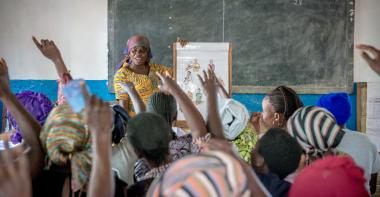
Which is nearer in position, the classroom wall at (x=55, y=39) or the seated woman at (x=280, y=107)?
the seated woman at (x=280, y=107)

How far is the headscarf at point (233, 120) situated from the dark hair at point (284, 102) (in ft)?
0.78

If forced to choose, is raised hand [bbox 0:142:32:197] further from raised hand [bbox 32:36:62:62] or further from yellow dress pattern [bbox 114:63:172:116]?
yellow dress pattern [bbox 114:63:172:116]

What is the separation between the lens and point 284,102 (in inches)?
91.5

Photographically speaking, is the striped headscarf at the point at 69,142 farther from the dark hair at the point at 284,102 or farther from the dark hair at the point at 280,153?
the dark hair at the point at 284,102

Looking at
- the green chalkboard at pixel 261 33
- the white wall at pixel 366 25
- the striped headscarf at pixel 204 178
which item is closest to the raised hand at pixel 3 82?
the striped headscarf at pixel 204 178

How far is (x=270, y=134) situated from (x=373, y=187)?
1525 mm

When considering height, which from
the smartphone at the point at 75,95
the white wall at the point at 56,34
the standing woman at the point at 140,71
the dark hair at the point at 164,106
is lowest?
the dark hair at the point at 164,106

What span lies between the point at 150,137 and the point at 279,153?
474 mm

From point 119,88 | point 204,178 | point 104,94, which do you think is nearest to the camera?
point 204,178

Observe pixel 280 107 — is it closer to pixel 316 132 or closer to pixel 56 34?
pixel 316 132

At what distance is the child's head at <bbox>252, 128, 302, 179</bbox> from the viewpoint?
5.13ft

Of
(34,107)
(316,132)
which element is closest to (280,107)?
(316,132)

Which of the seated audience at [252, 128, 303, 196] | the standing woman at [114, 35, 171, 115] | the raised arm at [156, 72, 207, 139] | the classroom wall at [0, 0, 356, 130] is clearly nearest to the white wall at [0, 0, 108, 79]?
the classroom wall at [0, 0, 356, 130]

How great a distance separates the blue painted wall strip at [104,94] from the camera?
5203 mm
